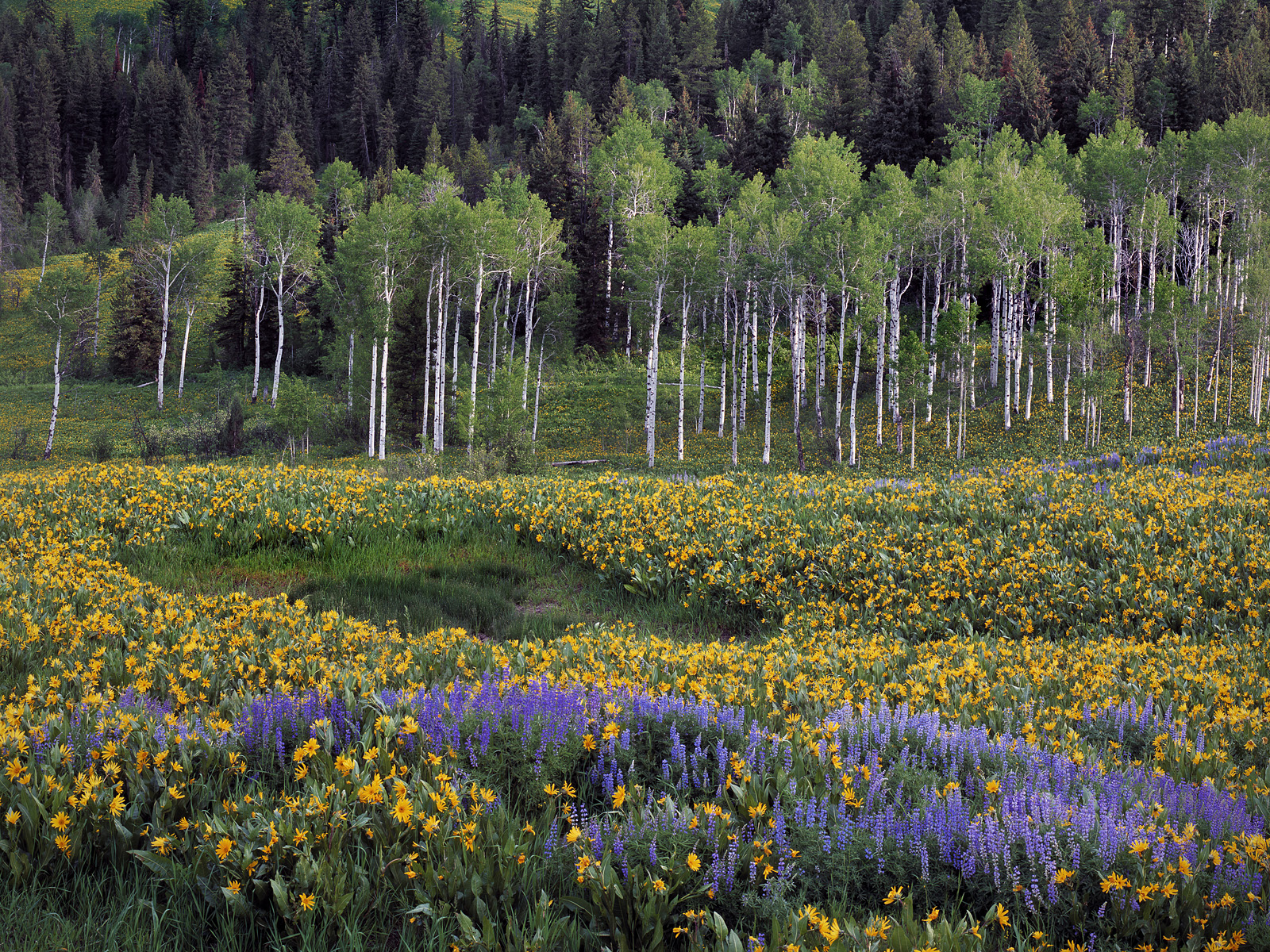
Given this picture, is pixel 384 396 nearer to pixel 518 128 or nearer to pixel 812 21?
pixel 518 128

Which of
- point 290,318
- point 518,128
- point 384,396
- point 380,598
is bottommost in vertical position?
point 380,598

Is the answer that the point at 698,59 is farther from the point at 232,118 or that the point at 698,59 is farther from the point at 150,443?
the point at 150,443

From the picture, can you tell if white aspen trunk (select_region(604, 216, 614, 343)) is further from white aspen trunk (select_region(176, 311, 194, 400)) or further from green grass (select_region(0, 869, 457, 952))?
green grass (select_region(0, 869, 457, 952))

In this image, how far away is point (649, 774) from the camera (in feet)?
12.1

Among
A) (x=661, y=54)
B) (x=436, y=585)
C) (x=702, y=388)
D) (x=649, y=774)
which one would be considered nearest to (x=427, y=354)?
(x=702, y=388)

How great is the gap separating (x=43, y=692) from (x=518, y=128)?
10812 centimetres

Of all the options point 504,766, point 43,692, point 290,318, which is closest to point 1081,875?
point 504,766

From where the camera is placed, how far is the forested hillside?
127ft

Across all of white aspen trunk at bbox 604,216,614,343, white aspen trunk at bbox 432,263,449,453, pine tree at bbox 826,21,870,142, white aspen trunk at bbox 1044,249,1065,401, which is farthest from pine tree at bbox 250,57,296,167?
white aspen trunk at bbox 1044,249,1065,401

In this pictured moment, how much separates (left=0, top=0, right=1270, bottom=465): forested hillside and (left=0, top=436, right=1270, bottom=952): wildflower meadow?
1955 centimetres

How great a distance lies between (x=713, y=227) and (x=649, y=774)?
44.0 metres

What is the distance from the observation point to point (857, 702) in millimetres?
4625

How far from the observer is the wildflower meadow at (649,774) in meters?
2.64

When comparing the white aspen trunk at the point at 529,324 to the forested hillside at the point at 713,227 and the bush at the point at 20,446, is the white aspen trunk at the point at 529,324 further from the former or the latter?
the bush at the point at 20,446
